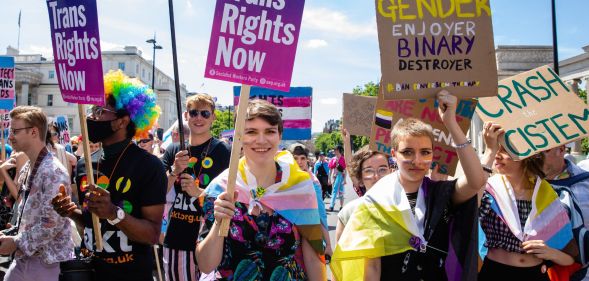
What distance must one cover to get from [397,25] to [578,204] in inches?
77.7

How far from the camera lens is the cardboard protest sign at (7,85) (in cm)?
782

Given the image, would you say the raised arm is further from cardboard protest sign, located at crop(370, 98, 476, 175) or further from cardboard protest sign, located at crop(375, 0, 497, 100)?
cardboard protest sign, located at crop(370, 98, 476, 175)

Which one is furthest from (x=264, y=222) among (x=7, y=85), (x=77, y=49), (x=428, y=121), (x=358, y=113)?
(x=7, y=85)

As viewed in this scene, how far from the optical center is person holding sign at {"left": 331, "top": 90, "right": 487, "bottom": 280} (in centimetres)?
261

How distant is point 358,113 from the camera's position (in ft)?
19.5

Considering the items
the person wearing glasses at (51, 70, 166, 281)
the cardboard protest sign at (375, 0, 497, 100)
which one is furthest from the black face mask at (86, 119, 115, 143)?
the cardboard protest sign at (375, 0, 497, 100)

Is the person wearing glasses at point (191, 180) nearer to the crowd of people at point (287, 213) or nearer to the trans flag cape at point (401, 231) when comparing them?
the crowd of people at point (287, 213)

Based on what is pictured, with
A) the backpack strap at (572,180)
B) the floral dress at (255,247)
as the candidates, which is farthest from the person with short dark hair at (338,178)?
the floral dress at (255,247)

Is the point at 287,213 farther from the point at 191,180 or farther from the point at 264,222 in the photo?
the point at 191,180

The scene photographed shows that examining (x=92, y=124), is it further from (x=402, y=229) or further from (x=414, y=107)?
(x=414, y=107)

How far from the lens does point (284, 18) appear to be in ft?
9.01

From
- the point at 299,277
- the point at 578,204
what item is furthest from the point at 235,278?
the point at 578,204

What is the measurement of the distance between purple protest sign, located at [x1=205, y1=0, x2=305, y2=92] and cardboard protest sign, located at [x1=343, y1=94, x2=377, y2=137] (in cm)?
319

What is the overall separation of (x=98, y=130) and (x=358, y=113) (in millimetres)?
3414
